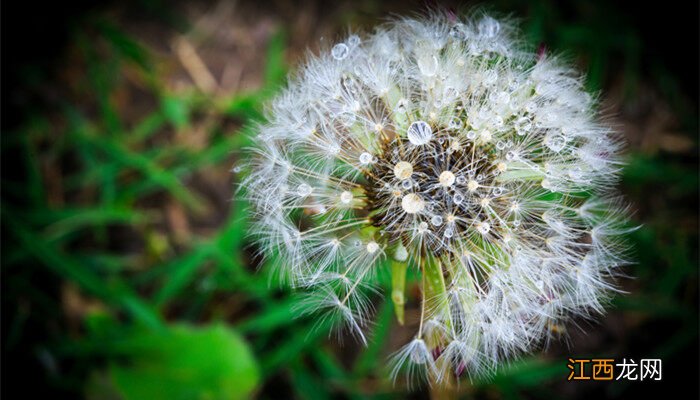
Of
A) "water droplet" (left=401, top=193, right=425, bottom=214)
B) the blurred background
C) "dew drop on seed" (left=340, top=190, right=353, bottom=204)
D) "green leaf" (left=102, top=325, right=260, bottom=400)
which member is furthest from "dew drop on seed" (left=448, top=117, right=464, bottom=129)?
"green leaf" (left=102, top=325, right=260, bottom=400)

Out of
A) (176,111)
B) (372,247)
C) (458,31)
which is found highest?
(176,111)

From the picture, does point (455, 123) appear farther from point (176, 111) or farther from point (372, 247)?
point (176, 111)

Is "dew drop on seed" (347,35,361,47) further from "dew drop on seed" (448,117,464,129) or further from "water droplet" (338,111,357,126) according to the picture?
"dew drop on seed" (448,117,464,129)

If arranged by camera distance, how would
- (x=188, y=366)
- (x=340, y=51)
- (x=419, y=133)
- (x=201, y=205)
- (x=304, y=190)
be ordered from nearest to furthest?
(x=419, y=133) < (x=304, y=190) < (x=340, y=51) < (x=188, y=366) < (x=201, y=205)

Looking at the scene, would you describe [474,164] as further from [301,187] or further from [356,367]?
[356,367]

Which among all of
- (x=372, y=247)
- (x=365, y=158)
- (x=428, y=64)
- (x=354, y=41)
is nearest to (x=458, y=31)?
(x=428, y=64)

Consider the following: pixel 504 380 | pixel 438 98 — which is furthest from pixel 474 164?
pixel 504 380

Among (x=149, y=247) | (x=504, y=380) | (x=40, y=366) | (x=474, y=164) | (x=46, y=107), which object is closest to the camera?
(x=474, y=164)
